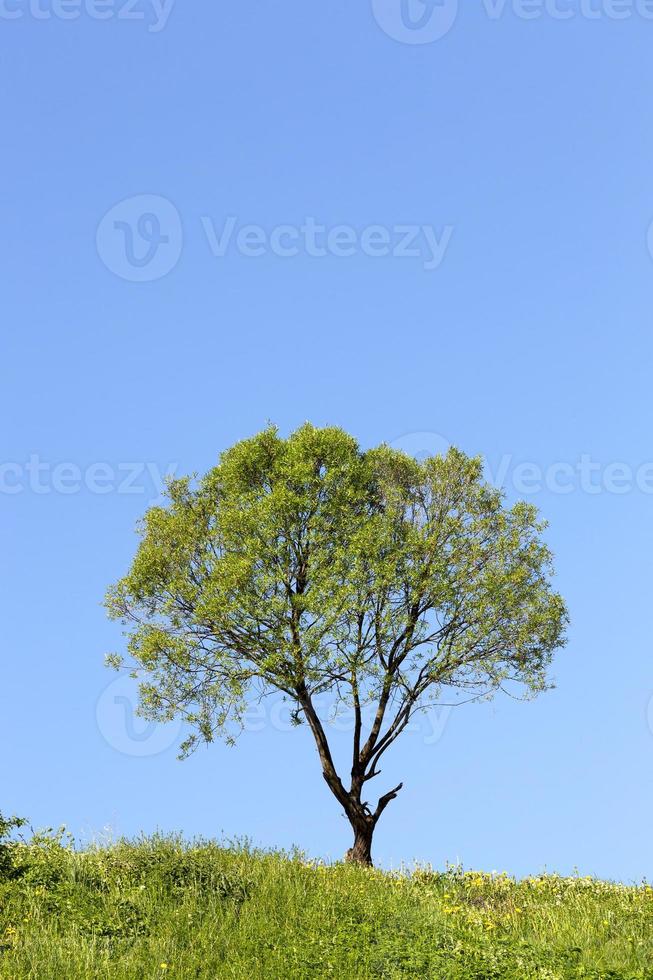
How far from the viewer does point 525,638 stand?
27.8m

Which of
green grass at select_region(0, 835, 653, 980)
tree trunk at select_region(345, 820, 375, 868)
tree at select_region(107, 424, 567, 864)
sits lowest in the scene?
green grass at select_region(0, 835, 653, 980)

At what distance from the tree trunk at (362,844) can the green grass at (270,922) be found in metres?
6.55

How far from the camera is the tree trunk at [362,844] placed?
25875mm

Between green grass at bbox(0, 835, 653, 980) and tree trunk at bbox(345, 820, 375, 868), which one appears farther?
tree trunk at bbox(345, 820, 375, 868)

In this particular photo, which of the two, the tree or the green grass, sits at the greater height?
the tree

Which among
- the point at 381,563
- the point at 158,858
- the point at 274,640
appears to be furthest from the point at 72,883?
the point at 381,563

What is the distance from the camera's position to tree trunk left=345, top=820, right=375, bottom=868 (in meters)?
25.9

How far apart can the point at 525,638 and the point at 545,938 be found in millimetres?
13262

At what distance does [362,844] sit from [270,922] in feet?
38.6

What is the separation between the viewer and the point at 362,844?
26000 millimetres

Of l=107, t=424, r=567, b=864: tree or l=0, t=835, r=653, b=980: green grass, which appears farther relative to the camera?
l=107, t=424, r=567, b=864: tree

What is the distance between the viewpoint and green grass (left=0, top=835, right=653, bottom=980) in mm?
12914

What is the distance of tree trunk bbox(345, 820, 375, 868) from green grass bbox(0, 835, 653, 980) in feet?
21.5

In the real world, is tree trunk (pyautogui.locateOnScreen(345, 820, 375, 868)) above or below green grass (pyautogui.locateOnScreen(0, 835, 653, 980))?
above
